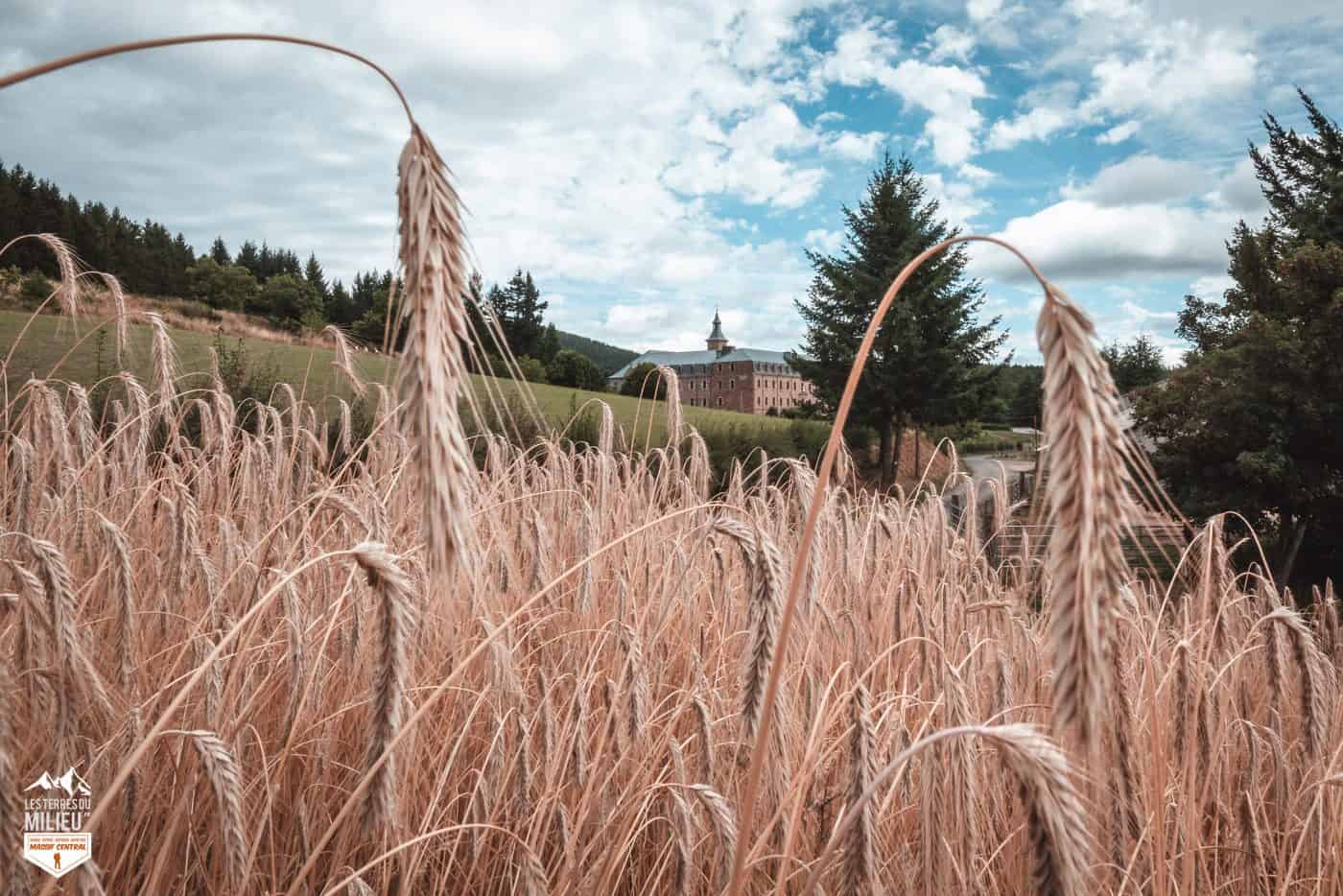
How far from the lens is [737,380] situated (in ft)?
338

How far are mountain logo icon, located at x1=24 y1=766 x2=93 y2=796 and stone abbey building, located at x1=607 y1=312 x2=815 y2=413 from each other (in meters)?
97.1

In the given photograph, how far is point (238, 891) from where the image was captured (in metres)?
1.33

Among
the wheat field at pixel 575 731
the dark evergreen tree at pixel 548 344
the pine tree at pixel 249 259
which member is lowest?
the wheat field at pixel 575 731

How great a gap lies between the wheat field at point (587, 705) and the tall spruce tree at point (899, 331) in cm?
2451

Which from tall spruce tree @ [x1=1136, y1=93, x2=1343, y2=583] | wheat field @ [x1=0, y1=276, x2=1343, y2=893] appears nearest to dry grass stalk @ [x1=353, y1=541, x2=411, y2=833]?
wheat field @ [x1=0, y1=276, x2=1343, y2=893]

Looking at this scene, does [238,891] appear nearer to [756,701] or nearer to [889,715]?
[756,701]

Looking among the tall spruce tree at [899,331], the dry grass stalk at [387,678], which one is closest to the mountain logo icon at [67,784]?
the dry grass stalk at [387,678]

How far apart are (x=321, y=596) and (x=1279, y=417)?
17989 mm

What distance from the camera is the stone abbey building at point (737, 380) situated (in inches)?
4008

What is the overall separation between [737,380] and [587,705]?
335 feet

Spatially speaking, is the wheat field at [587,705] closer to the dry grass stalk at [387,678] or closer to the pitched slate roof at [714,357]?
the dry grass stalk at [387,678]

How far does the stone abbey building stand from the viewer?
334ft

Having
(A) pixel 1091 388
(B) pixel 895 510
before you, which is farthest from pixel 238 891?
(B) pixel 895 510

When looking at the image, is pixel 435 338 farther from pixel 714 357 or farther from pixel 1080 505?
pixel 714 357
